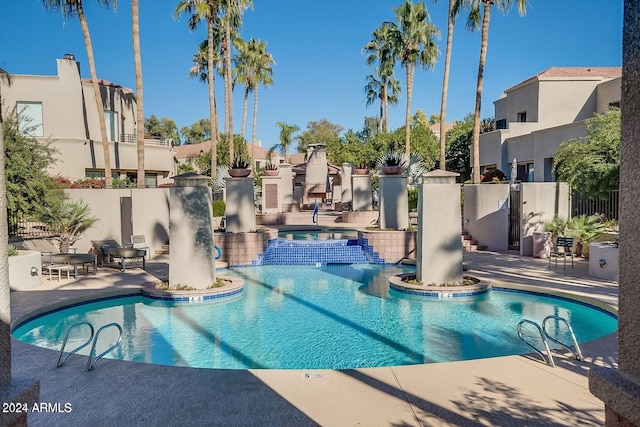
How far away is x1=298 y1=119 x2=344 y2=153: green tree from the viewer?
256 feet

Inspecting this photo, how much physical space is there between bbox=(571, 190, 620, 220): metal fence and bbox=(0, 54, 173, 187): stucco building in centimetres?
2334

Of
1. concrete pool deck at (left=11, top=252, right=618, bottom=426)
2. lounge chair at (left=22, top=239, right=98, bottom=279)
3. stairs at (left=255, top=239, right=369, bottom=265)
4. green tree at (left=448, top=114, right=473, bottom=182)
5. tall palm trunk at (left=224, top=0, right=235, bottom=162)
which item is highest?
tall palm trunk at (left=224, top=0, right=235, bottom=162)

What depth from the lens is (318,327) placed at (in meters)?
9.21

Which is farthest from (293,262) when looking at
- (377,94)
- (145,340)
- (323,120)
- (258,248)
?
(323,120)

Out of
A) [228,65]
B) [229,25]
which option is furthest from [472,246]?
[229,25]

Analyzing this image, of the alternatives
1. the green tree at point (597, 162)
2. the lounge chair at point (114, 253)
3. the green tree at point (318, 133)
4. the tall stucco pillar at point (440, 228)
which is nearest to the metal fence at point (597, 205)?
the green tree at point (597, 162)

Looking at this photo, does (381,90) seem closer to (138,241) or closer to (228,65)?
(228,65)

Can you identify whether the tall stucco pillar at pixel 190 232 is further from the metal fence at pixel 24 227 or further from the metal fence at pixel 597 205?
the metal fence at pixel 597 205

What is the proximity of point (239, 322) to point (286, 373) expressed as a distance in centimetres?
393

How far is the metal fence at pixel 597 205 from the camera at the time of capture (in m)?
15.4

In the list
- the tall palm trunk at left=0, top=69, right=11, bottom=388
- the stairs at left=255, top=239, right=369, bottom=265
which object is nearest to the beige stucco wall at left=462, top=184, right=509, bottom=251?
the stairs at left=255, top=239, right=369, bottom=265

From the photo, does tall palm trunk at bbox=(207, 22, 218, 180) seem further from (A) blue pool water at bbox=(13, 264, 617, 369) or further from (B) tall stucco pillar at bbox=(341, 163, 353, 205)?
(A) blue pool water at bbox=(13, 264, 617, 369)

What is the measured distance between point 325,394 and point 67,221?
13.0m

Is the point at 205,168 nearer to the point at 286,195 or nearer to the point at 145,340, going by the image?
the point at 286,195
